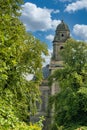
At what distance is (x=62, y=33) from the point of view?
48.3m

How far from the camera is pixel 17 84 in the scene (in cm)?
1631

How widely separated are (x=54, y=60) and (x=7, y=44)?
36.8 m

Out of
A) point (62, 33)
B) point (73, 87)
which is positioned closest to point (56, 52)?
point (62, 33)

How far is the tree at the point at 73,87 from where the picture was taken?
27.8 m

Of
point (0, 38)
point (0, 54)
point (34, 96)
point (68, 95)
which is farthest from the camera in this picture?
point (68, 95)

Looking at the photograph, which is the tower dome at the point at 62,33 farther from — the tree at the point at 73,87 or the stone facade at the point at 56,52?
the tree at the point at 73,87

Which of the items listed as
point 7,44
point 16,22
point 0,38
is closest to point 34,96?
point 16,22

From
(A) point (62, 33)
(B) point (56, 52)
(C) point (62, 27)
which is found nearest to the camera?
(B) point (56, 52)

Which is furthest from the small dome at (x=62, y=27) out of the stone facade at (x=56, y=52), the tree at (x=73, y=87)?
the tree at (x=73, y=87)

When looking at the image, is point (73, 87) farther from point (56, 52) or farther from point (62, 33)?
point (62, 33)

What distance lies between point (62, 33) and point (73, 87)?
64.5ft

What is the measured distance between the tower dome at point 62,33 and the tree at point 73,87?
16040 mm

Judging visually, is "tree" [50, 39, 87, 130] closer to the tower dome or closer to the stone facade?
the stone facade

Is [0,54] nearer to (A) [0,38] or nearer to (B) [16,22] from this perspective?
(A) [0,38]
